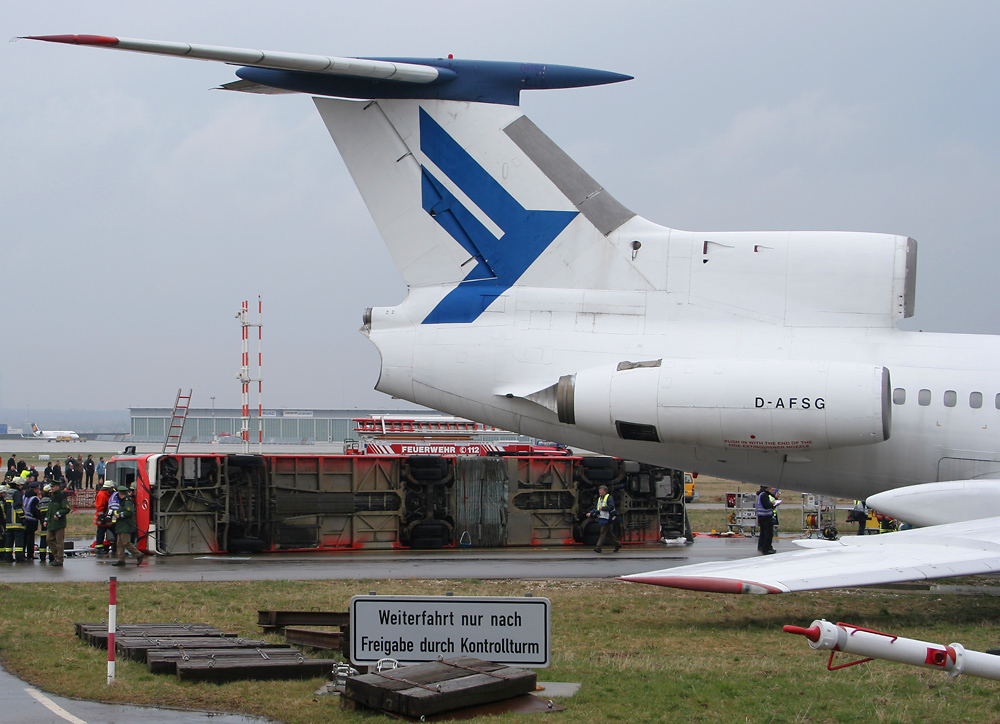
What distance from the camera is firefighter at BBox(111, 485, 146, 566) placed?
16734mm

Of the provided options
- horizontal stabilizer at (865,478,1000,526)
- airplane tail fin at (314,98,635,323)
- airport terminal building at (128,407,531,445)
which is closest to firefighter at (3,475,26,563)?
airplane tail fin at (314,98,635,323)

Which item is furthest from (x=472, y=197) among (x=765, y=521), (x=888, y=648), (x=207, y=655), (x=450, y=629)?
(x=888, y=648)

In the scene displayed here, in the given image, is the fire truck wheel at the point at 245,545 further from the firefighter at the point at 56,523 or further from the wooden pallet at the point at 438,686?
the wooden pallet at the point at 438,686

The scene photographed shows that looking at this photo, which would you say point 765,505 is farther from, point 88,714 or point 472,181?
point 88,714

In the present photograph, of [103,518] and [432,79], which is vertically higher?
[432,79]

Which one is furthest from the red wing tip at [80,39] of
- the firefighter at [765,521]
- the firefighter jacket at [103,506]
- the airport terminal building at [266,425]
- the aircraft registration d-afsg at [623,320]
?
the airport terminal building at [266,425]

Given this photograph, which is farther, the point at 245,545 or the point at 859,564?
the point at 245,545

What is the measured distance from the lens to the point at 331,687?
25.5 ft

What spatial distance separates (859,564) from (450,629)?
508cm

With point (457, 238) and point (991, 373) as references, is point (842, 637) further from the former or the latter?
point (457, 238)

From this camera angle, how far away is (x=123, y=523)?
1675 centimetres

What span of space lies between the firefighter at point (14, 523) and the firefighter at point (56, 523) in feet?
2.75

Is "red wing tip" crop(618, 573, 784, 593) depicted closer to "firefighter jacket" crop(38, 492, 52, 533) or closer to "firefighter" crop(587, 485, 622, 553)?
"firefighter" crop(587, 485, 622, 553)

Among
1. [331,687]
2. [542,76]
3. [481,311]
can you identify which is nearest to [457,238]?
[481,311]
